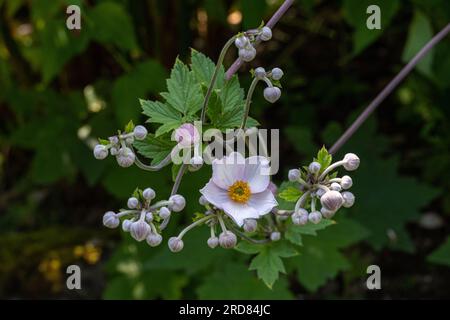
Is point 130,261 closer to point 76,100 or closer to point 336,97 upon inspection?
point 76,100

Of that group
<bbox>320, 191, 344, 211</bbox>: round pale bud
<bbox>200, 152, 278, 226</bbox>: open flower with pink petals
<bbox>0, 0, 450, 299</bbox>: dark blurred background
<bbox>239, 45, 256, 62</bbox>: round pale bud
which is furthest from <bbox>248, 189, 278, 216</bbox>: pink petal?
<bbox>0, 0, 450, 299</bbox>: dark blurred background

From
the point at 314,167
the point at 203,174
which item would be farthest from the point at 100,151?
the point at 203,174

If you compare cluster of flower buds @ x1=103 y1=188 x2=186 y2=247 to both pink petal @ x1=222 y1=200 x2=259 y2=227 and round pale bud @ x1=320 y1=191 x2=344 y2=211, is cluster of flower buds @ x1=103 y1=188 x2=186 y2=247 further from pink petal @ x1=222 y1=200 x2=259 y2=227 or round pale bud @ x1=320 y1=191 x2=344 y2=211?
round pale bud @ x1=320 y1=191 x2=344 y2=211

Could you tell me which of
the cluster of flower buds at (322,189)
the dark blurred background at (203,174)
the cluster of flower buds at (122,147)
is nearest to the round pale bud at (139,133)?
the cluster of flower buds at (122,147)

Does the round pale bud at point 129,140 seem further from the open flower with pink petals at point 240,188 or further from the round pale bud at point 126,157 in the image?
the open flower with pink petals at point 240,188

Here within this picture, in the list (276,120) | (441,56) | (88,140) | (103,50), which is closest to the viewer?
(441,56)

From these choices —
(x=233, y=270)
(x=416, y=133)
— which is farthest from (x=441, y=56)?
(x=233, y=270)

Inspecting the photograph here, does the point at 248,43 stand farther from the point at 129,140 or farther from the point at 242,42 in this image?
the point at 129,140
